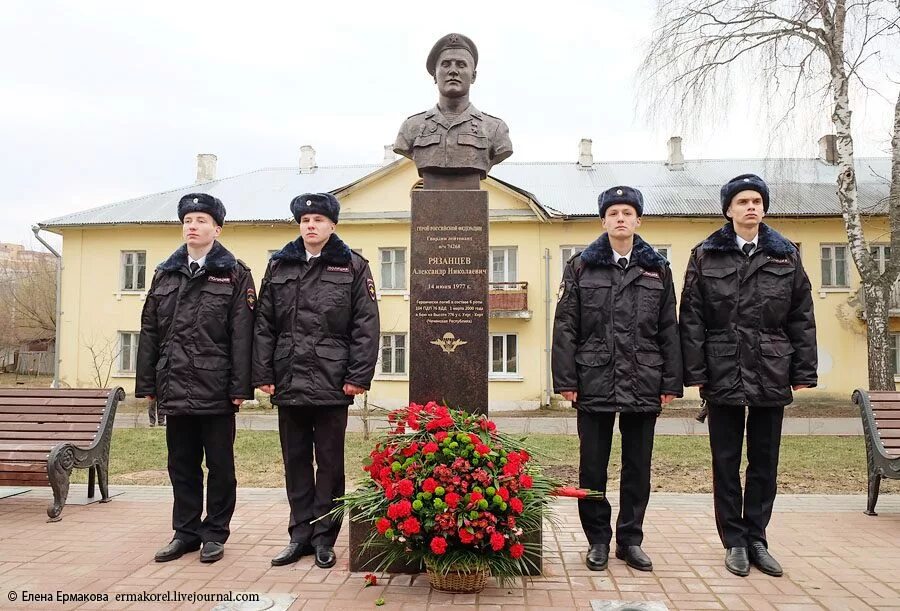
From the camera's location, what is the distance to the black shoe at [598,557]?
396 centimetres

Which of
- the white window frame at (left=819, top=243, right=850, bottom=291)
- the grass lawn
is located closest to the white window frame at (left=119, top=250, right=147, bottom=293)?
the grass lawn

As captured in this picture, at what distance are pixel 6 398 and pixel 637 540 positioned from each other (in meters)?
5.56

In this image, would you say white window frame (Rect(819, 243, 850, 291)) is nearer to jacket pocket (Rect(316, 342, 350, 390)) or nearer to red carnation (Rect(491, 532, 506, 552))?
jacket pocket (Rect(316, 342, 350, 390))

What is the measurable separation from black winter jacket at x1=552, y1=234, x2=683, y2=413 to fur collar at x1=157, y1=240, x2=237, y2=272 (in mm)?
2131

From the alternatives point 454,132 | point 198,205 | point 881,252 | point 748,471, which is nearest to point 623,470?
point 748,471

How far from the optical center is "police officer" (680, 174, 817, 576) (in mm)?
3961

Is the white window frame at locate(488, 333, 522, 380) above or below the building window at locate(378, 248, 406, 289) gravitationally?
below

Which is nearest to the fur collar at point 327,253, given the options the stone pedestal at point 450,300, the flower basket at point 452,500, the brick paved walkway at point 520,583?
the stone pedestal at point 450,300

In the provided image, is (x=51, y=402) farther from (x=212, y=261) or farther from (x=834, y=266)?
(x=834, y=266)

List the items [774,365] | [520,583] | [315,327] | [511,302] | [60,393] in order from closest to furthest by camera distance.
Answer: [520,583] → [774,365] → [315,327] → [60,393] → [511,302]

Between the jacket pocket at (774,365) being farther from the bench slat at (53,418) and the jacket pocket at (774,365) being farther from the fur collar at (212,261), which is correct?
the bench slat at (53,418)

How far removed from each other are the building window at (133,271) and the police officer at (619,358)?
19.3m

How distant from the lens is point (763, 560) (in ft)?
13.0

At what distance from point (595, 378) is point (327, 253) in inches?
72.4
